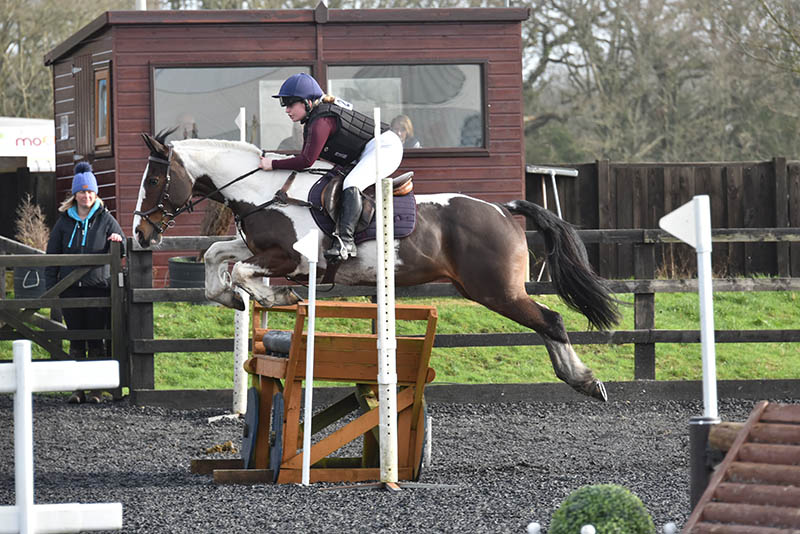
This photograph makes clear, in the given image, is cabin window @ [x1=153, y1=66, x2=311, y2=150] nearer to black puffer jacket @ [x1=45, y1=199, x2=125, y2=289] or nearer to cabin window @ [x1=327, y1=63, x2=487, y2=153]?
cabin window @ [x1=327, y1=63, x2=487, y2=153]

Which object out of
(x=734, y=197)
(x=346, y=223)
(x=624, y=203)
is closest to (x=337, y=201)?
(x=346, y=223)

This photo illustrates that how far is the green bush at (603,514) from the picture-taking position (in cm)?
392

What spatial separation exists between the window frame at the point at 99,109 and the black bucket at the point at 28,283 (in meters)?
1.89

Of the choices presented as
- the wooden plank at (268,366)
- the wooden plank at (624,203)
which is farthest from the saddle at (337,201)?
the wooden plank at (624,203)

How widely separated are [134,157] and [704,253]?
1023 centimetres

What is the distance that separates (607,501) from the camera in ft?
13.1

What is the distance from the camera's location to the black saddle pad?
291 inches

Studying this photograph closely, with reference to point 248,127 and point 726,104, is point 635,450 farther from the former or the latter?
point 726,104

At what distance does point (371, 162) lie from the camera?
7.23 m

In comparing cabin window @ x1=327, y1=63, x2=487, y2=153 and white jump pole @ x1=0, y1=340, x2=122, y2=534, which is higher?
cabin window @ x1=327, y1=63, x2=487, y2=153

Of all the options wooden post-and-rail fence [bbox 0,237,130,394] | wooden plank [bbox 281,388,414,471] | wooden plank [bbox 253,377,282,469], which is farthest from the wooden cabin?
wooden plank [bbox 281,388,414,471]

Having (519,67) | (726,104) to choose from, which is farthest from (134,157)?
(726,104)

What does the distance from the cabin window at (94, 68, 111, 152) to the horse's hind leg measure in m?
7.51

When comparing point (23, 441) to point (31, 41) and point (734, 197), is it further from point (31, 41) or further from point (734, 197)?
point (31, 41)
